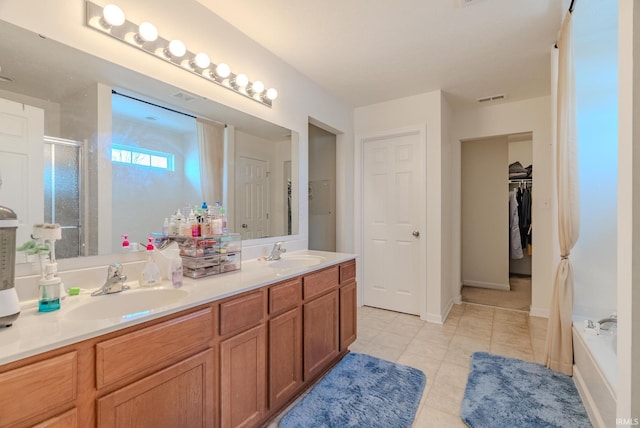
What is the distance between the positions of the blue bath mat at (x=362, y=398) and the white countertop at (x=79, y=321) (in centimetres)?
78

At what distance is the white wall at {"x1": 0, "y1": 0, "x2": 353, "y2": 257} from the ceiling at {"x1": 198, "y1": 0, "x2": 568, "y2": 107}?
111mm

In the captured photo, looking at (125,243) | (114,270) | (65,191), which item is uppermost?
(65,191)

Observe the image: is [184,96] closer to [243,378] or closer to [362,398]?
[243,378]

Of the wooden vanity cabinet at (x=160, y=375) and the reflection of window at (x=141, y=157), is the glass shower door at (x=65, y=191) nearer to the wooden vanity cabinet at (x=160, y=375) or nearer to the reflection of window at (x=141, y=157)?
the reflection of window at (x=141, y=157)

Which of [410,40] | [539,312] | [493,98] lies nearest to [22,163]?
[410,40]

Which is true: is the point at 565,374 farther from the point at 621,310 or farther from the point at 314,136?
the point at 314,136

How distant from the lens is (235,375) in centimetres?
135

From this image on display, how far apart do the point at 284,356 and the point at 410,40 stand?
7.70 feet

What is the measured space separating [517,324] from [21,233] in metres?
3.84

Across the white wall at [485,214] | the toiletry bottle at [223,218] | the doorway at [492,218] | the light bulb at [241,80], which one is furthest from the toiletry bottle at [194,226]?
the white wall at [485,214]

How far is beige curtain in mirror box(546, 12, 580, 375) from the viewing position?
1.94 meters

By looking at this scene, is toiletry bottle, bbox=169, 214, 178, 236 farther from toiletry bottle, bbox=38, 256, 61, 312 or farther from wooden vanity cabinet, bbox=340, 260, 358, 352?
wooden vanity cabinet, bbox=340, 260, 358, 352

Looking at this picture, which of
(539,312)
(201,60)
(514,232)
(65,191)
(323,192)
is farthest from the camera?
(514,232)

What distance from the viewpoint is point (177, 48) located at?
1604 mm
